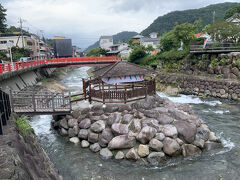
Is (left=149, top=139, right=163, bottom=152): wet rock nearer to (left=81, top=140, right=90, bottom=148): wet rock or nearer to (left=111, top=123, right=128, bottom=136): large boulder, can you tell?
(left=111, top=123, right=128, bottom=136): large boulder

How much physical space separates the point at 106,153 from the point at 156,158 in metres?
2.98

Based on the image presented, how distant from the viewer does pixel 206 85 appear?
27375 mm

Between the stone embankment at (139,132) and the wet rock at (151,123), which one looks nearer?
the stone embankment at (139,132)

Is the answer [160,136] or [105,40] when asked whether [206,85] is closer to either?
[160,136]

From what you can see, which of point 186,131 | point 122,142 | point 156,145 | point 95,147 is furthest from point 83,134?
point 186,131

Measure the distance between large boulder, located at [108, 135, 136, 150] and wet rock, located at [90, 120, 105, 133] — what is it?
4.55ft

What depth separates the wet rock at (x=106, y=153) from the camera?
10.9 meters

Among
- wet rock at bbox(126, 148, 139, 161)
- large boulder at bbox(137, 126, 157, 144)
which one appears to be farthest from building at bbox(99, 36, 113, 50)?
wet rock at bbox(126, 148, 139, 161)

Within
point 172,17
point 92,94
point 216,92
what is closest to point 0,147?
point 92,94

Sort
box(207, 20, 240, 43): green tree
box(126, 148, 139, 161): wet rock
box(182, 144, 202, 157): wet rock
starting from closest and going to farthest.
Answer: box(126, 148, 139, 161): wet rock
box(182, 144, 202, 157): wet rock
box(207, 20, 240, 43): green tree

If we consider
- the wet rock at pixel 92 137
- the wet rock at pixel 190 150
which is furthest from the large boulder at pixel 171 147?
the wet rock at pixel 92 137

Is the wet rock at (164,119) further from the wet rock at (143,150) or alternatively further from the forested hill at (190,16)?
the forested hill at (190,16)

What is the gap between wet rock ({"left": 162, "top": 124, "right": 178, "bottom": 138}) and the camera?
439 inches

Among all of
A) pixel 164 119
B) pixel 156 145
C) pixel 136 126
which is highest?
pixel 164 119
